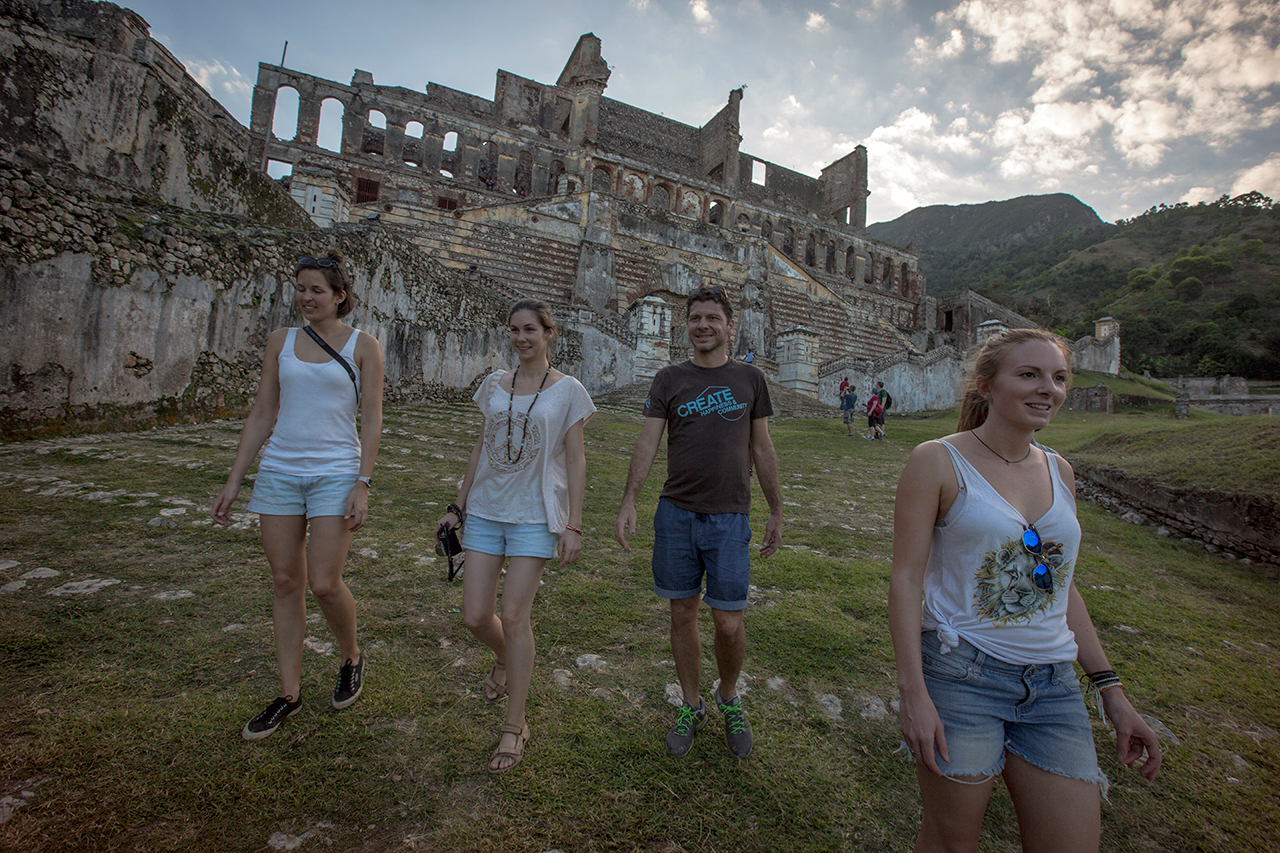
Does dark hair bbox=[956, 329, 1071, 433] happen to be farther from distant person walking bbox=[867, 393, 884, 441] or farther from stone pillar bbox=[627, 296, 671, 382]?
stone pillar bbox=[627, 296, 671, 382]

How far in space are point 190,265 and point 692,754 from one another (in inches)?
318

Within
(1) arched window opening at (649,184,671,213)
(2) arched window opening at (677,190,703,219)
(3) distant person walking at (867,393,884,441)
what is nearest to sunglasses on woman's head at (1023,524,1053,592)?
(3) distant person walking at (867,393,884,441)

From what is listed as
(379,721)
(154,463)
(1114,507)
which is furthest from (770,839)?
(1114,507)

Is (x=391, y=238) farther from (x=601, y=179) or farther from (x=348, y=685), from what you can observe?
(x=601, y=179)

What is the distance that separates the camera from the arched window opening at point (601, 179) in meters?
34.4

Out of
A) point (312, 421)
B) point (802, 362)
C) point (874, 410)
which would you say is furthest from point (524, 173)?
point (312, 421)

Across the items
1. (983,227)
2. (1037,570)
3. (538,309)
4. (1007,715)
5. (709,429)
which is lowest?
(1007,715)

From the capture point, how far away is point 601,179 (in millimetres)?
35531

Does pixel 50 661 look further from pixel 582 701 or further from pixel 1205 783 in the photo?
pixel 1205 783

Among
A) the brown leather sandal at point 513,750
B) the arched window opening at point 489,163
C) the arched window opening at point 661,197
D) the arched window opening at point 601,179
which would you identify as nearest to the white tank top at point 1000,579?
the brown leather sandal at point 513,750

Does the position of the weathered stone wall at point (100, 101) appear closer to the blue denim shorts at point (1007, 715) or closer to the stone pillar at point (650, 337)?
the blue denim shorts at point (1007, 715)

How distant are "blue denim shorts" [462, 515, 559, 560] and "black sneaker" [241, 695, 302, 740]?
0.88 m

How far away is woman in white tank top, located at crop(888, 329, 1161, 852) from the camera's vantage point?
58.6 inches

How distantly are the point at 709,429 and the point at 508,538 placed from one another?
0.97 metres
